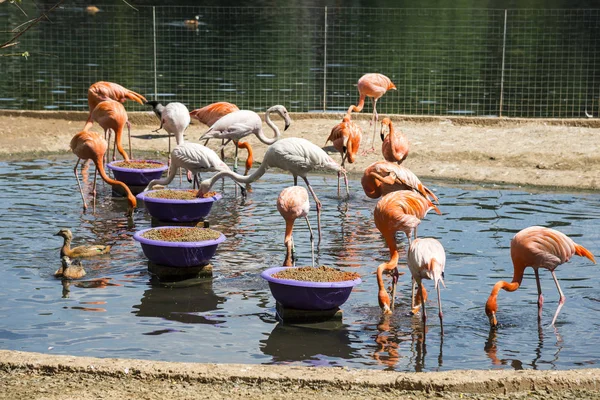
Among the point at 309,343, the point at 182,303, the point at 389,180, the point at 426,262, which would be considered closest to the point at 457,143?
the point at 389,180

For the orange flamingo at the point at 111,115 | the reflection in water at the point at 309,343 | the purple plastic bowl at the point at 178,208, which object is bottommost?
the reflection in water at the point at 309,343

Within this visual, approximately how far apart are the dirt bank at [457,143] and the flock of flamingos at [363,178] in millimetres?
813

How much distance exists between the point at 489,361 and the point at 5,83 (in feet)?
57.2

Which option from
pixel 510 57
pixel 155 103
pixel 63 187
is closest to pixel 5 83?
pixel 155 103

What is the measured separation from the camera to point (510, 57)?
2706 centimetres

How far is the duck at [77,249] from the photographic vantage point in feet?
27.4

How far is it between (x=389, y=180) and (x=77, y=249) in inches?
117

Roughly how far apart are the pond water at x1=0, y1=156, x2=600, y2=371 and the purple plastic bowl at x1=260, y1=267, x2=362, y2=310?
171 millimetres

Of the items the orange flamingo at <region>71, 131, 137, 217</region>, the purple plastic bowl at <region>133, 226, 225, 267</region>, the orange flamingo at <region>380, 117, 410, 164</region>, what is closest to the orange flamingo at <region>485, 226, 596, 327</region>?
the purple plastic bowl at <region>133, 226, 225, 267</region>

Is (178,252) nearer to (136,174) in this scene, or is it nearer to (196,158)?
(196,158)

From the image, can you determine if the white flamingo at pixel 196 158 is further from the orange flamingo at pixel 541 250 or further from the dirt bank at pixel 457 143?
the orange flamingo at pixel 541 250

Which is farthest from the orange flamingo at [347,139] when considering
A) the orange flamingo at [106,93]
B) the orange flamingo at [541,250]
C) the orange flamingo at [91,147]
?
the orange flamingo at [541,250]

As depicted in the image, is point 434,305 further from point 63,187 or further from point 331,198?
point 63,187

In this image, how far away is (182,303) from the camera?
7.50 m
